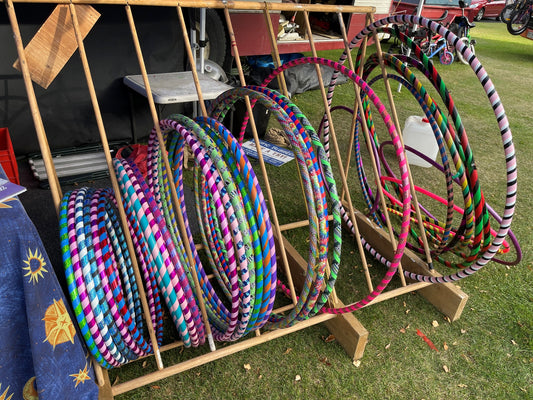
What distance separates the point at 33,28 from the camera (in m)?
3.13

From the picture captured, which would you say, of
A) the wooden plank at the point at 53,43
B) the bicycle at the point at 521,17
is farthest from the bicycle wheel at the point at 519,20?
the wooden plank at the point at 53,43

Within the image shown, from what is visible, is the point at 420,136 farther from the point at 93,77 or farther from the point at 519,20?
the point at 519,20

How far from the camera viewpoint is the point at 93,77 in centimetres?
358

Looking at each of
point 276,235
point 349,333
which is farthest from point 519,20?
point 349,333

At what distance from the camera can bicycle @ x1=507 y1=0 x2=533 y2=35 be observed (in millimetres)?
11310

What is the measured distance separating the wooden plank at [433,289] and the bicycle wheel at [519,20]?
12137 mm

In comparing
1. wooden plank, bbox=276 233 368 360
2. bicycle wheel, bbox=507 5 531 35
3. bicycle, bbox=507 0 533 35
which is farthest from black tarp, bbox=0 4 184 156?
bicycle wheel, bbox=507 5 531 35

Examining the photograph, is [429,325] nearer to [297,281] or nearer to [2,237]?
[297,281]

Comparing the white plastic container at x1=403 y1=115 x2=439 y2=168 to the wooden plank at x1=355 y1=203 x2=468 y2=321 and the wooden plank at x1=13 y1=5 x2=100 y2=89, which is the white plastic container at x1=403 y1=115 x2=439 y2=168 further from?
the wooden plank at x1=13 y1=5 x2=100 y2=89

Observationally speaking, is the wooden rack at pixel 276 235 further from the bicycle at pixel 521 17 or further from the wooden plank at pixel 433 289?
the bicycle at pixel 521 17

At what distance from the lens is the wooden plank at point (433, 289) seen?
7.29 ft

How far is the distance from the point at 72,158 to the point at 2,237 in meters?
2.55

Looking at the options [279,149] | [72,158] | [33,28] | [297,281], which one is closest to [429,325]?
[297,281]

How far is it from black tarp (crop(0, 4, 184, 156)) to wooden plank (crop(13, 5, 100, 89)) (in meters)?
1.99
